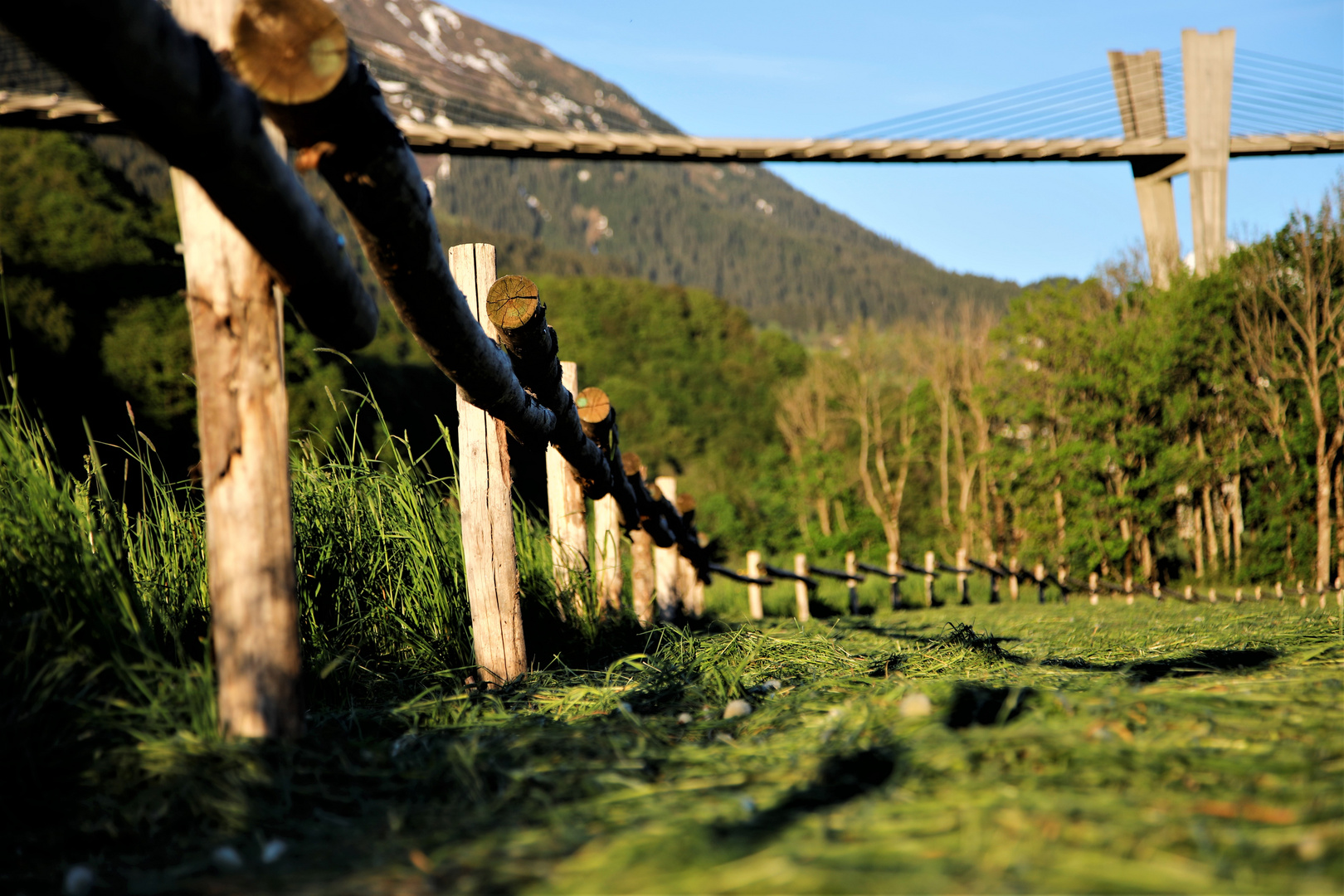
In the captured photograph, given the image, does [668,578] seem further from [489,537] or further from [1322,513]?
[1322,513]

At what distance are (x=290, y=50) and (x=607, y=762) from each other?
143cm

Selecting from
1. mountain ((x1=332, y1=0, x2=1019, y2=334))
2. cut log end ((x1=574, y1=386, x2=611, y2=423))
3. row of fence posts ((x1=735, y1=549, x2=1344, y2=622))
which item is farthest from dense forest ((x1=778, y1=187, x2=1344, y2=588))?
cut log end ((x1=574, y1=386, x2=611, y2=423))

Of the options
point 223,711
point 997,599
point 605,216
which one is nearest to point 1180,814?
point 223,711

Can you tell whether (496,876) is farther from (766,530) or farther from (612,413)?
(766,530)

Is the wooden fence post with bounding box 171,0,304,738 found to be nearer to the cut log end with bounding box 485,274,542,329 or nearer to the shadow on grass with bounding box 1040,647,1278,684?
the cut log end with bounding box 485,274,542,329

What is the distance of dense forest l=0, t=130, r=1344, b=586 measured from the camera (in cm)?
1728

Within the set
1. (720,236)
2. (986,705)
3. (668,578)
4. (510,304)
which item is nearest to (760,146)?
(668,578)

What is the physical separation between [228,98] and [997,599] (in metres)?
16.5

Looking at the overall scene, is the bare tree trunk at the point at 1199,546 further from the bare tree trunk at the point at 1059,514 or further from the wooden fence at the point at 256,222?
the wooden fence at the point at 256,222

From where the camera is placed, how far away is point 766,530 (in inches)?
1460

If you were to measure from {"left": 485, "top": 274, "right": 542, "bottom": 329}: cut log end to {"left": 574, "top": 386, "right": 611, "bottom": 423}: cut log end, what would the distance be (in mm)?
1518

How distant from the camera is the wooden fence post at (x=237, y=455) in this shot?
1.71 m

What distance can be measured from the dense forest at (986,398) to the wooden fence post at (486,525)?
6.14 meters

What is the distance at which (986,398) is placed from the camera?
26797 millimetres
